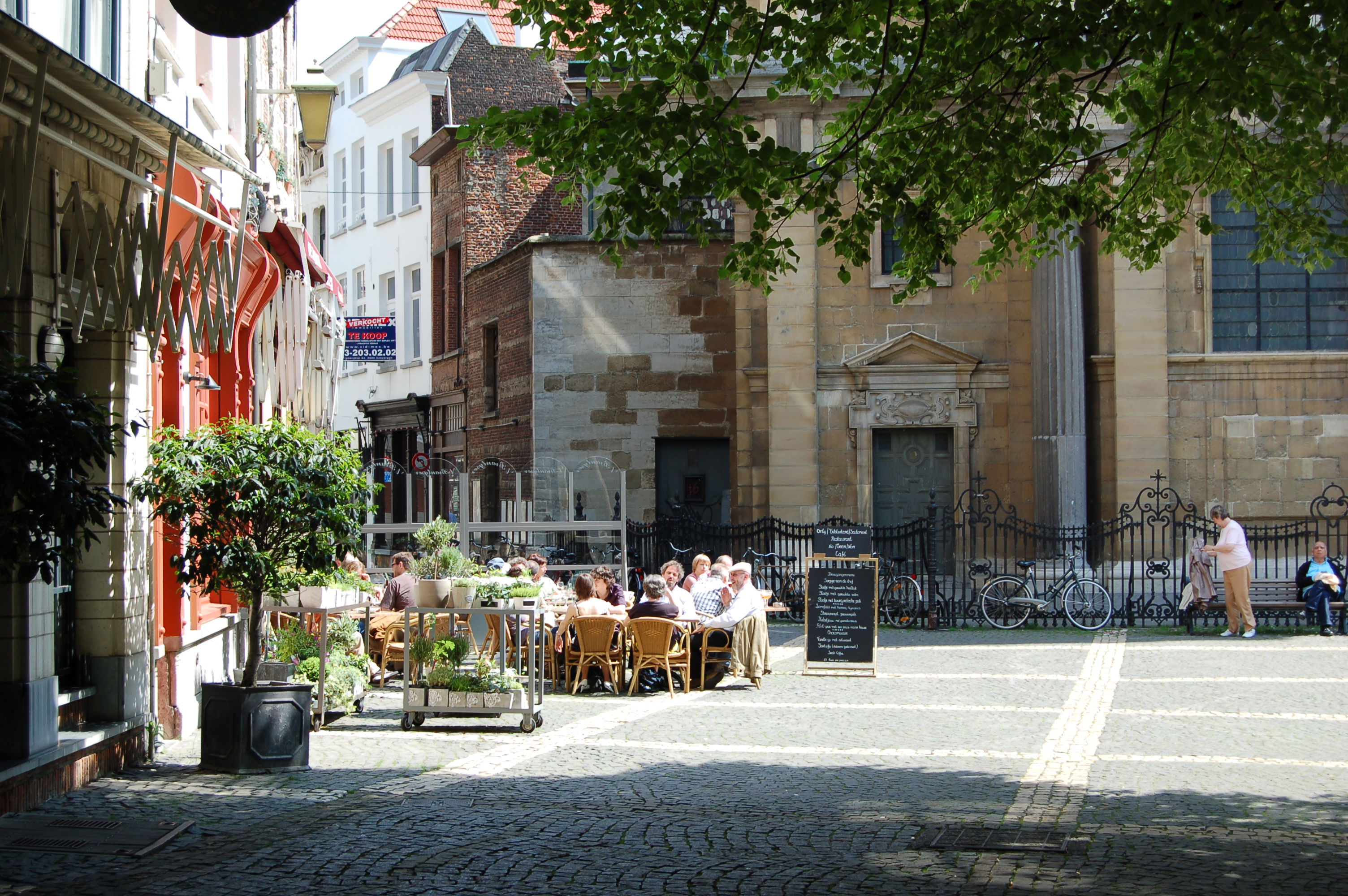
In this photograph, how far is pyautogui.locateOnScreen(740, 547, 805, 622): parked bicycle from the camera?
74.6ft

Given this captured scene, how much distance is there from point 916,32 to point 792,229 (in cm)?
1697

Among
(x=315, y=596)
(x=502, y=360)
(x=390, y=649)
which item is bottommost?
(x=390, y=649)

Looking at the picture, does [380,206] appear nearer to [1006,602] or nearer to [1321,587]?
[1006,602]

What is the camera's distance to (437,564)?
12148 mm

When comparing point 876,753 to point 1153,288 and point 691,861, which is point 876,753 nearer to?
point 691,861

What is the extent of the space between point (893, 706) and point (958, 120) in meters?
5.80

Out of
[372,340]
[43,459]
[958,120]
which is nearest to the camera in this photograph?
[43,459]

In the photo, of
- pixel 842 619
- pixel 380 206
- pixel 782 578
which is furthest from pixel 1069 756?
pixel 380 206

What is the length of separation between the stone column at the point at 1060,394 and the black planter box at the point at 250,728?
16649mm

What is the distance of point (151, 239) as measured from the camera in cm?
931

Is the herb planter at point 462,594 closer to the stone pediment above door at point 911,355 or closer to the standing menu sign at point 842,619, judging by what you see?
the standing menu sign at point 842,619

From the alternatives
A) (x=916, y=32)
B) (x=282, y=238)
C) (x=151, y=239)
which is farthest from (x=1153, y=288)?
(x=151, y=239)

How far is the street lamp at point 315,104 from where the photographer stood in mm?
14977

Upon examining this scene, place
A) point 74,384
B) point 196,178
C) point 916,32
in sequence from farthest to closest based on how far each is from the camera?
point 196,178, point 916,32, point 74,384
